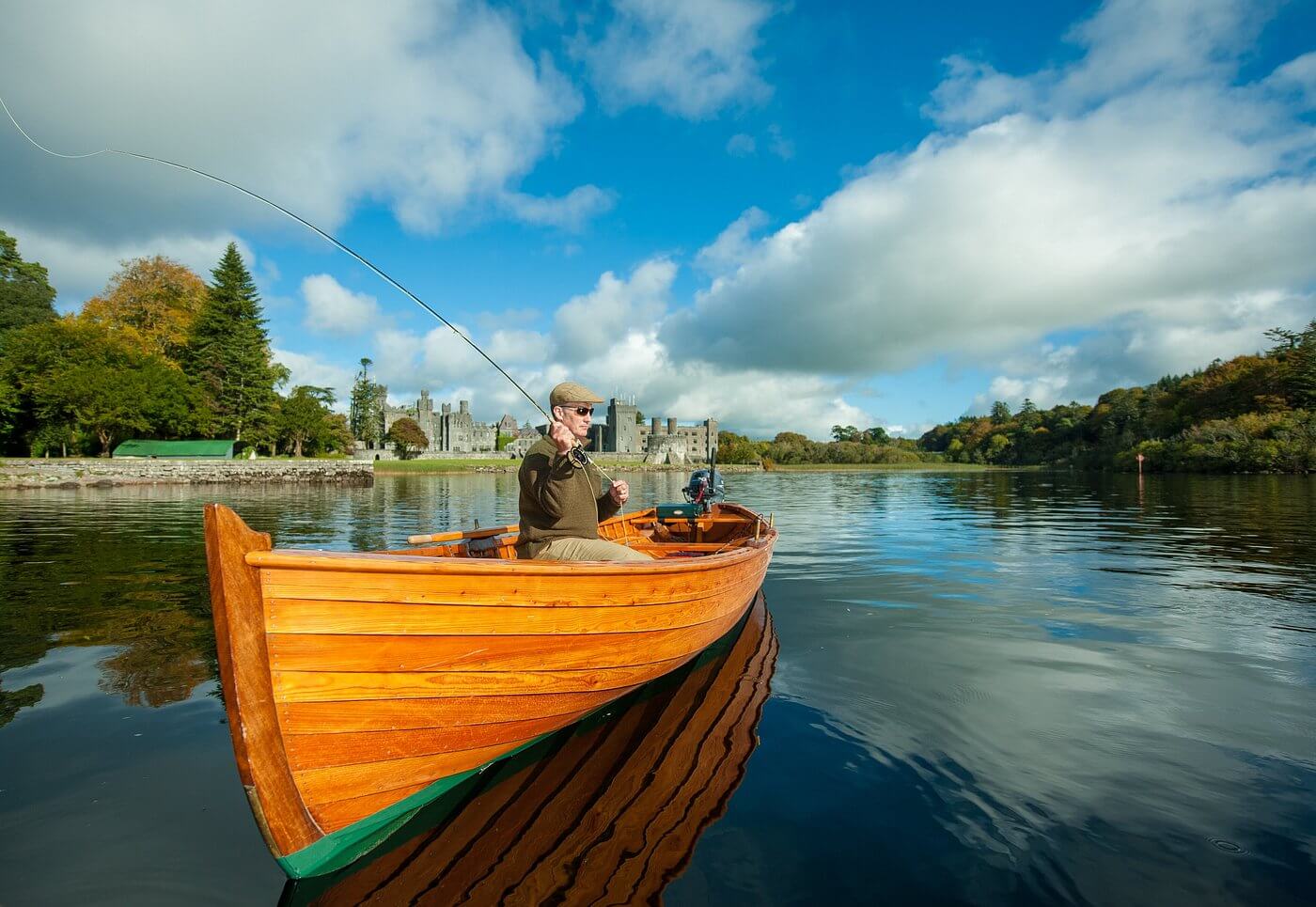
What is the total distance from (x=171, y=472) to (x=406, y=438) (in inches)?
1721

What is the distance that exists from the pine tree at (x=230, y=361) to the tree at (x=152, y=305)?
146 cm

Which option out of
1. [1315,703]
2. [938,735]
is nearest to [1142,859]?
[938,735]

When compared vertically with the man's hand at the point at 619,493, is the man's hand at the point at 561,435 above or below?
above

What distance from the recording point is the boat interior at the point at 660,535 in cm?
499

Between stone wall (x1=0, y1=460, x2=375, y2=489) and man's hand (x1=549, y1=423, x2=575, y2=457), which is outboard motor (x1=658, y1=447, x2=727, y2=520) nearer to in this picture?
man's hand (x1=549, y1=423, x2=575, y2=457)

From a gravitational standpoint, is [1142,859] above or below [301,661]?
below

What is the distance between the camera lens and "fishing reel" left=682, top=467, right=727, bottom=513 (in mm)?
9094

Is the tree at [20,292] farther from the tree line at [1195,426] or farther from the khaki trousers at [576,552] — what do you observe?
the tree line at [1195,426]

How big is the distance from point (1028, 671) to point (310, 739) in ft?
15.8

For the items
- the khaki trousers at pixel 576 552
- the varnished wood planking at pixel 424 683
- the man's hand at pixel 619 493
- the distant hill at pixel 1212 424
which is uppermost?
the distant hill at pixel 1212 424

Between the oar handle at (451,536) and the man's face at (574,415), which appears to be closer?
the man's face at (574,415)

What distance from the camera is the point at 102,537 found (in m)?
11.2

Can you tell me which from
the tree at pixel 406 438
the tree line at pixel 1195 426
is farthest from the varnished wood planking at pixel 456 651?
the tree at pixel 406 438

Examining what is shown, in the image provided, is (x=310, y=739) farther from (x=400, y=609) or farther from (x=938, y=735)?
(x=938, y=735)
